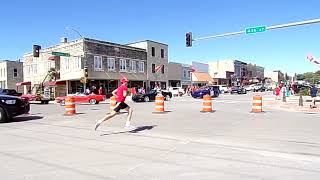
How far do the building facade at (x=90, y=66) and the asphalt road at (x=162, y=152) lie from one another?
3346 centimetres

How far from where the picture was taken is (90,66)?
4716 centimetres

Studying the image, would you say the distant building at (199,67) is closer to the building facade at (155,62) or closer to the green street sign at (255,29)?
the building facade at (155,62)

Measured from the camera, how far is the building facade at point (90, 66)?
47.1 m

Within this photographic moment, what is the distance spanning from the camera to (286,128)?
43.9 ft

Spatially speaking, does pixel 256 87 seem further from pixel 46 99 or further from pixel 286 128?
pixel 286 128

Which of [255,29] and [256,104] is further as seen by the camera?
[255,29]

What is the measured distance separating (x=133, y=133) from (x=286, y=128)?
5.39m

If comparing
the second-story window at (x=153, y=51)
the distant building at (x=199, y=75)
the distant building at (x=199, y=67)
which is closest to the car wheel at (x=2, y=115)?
the second-story window at (x=153, y=51)

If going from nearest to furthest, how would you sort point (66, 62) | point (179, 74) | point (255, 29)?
point (255, 29)
point (66, 62)
point (179, 74)

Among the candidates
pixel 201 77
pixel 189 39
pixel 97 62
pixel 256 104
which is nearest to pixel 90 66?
pixel 97 62

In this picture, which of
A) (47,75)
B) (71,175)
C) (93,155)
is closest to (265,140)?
(93,155)

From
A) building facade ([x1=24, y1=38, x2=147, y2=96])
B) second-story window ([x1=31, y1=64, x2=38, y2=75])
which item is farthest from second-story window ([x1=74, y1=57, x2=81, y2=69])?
second-story window ([x1=31, y1=64, x2=38, y2=75])

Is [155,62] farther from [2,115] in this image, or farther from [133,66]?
[2,115]

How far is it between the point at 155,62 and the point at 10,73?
2813cm
